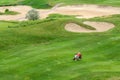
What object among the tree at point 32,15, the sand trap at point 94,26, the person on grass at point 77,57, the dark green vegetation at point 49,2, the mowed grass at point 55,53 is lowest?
the dark green vegetation at point 49,2

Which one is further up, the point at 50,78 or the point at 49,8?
the point at 50,78

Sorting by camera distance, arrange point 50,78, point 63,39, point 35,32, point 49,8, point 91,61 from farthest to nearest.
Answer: point 49,8, point 35,32, point 63,39, point 91,61, point 50,78

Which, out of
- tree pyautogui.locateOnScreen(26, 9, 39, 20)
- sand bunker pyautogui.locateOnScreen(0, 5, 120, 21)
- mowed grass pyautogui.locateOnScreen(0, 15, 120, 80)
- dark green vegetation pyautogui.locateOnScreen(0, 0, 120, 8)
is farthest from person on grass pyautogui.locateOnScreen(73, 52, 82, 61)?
dark green vegetation pyautogui.locateOnScreen(0, 0, 120, 8)

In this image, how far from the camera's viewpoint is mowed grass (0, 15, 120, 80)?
122 ft

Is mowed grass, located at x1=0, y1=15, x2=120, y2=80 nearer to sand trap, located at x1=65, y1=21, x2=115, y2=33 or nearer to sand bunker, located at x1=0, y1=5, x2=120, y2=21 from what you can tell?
sand trap, located at x1=65, y1=21, x2=115, y2=33

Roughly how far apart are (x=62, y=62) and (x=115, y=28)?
23.3m

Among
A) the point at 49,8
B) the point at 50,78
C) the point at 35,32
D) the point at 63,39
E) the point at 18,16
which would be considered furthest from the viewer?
the point at 49,8

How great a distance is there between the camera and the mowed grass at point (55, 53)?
37.2 m

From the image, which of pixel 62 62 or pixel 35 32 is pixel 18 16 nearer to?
pixel 35 32

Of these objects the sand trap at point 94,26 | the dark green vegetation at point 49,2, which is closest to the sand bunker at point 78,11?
the dark green vegetation at point 49,2

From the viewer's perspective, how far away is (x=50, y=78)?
119 ft

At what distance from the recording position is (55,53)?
149 feet

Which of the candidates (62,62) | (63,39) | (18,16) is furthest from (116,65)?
(18,16)

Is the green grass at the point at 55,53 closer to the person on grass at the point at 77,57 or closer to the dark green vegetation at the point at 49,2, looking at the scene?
the person on grass at the point at 77,57
